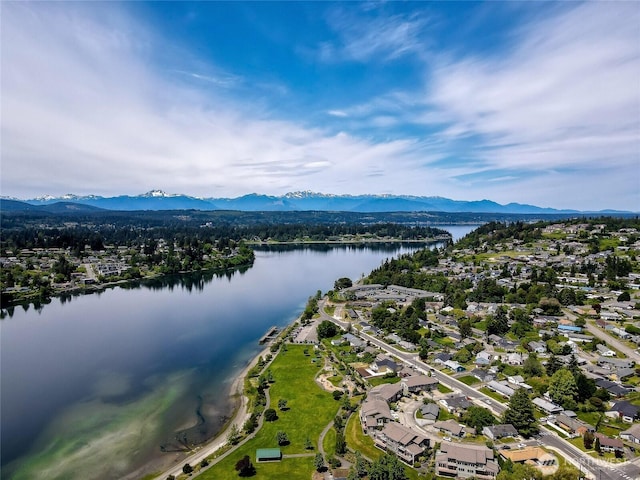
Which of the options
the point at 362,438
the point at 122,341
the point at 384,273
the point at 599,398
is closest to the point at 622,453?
the point at 599,398

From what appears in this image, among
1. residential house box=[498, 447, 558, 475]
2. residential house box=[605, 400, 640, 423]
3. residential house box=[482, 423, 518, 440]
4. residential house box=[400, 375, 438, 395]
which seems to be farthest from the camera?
residential house box=[400, 375, 438, 395]

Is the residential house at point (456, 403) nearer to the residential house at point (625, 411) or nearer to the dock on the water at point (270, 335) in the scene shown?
the residential house at point (625, 411)

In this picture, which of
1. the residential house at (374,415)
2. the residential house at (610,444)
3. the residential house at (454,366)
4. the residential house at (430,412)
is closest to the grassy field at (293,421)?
the residential house at (374,415)

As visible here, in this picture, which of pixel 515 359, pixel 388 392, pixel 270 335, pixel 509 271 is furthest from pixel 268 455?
pixel 509 271

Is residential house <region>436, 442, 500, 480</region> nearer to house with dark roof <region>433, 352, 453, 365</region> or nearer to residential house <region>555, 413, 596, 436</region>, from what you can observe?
residential house <region>555, 413, 596, 436</region>

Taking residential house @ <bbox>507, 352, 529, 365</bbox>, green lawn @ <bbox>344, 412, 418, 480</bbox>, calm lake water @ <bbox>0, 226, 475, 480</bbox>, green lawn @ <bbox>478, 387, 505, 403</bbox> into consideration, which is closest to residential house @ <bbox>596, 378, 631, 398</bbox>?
residential house @ <bbox>507, 352, 529, 365</bbox>

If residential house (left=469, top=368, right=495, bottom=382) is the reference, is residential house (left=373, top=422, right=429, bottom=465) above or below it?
above
